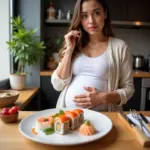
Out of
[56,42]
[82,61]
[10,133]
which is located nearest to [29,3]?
[56,42]

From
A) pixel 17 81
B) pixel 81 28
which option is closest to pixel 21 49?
pixel 17 81

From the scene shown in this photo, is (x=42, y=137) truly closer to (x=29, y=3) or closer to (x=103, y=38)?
(x=103, y=38)

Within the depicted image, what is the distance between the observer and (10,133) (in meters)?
0.72

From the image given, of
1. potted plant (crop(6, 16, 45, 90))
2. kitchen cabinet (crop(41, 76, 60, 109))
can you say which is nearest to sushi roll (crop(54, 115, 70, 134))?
potted plant (crop(6, 16, 45, 90))

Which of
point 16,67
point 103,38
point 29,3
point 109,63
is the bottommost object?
point 16,67

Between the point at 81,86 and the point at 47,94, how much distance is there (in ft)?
4.08

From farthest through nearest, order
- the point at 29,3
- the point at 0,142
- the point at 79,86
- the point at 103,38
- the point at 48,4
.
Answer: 1. the point at 48,4
2. the point at 29,3
3. the point at 103,38
4. the point at 79,86
5. the point at 0,142

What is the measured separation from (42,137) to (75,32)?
77cm

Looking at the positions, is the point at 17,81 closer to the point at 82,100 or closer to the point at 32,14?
the point at 32,14

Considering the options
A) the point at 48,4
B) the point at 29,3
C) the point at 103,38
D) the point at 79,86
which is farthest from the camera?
the point at 48,4

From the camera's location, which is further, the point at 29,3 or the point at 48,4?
the point at 48,4

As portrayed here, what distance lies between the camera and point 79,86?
1161mm

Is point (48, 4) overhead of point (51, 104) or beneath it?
overhead

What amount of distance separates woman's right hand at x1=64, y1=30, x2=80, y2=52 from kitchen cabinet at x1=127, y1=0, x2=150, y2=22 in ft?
5.26
